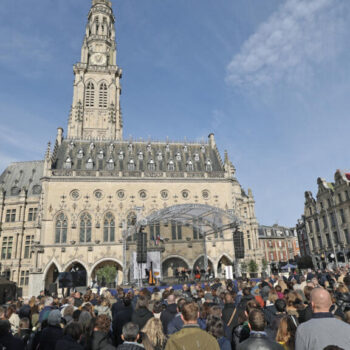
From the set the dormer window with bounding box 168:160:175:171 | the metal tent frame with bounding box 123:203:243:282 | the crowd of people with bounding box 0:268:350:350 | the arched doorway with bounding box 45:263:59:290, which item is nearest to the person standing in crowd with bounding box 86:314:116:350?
the crowd of people with bounding box 0:268:350:350

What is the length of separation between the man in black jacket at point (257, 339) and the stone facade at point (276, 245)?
196 feet

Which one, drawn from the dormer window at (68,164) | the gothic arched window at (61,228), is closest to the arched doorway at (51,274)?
the gothic arched window at (61,228)

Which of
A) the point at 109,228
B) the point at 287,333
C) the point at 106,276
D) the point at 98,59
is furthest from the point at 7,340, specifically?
the point at 98,59

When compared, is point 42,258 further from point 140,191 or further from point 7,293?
point 140,191

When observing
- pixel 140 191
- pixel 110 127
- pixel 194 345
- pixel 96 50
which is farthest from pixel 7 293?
pixel 96 50

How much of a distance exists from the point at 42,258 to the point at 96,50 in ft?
139

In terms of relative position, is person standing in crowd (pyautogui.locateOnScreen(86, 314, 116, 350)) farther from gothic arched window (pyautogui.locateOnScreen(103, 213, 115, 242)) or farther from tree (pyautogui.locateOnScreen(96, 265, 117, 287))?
gothic arched window (pyautogui.locateOnScreen(103, 213, 115, 242))

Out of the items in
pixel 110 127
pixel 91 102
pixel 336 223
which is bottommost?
pixel 336 223

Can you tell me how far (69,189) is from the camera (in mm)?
33438

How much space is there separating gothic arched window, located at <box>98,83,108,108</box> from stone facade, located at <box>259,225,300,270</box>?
4297 centimetres

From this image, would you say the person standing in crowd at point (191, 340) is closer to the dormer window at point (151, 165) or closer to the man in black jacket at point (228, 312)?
the man in black jacket at point (228, 312)

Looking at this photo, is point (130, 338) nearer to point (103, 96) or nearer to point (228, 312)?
point (228, 312)

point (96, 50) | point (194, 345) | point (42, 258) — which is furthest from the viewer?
point (96, 50)

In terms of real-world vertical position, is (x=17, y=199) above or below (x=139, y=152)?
below
